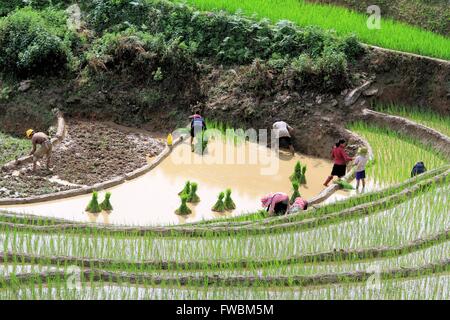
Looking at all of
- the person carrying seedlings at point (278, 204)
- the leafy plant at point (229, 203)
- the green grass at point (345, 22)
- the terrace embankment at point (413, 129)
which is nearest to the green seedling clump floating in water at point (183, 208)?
the leafy plant at point (229, 203)

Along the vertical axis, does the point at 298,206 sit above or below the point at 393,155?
below

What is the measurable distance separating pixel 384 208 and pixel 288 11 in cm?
796

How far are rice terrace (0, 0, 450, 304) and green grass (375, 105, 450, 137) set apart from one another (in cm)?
4

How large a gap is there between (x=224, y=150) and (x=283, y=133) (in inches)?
42.4

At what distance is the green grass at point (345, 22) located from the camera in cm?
1838

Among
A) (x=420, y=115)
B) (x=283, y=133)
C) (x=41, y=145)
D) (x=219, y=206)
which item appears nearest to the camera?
(x=219, y=206)

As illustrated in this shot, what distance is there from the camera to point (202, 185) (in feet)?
50.5

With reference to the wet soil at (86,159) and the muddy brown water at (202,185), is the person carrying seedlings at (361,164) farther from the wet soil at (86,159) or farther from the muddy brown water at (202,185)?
the wet soil at (86,159)

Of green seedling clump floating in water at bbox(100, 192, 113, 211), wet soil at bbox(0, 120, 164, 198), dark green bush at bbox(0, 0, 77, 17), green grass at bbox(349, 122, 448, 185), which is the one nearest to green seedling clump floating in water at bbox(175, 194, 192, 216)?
green seedling clump floating in water at bbox(100, 192, 113, 211)

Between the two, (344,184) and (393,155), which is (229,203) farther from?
(393,155)

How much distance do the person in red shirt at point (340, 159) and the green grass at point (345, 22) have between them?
14.6 feet

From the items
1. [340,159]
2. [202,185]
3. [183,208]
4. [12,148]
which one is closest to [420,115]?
[340,159]

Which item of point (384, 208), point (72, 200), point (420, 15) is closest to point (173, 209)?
point (72, 200)

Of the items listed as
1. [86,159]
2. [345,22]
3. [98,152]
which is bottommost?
[86,159]
